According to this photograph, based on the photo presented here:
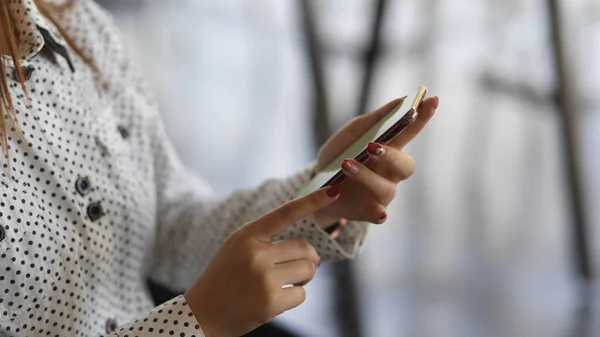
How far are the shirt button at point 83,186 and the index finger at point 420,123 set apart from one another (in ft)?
1.09

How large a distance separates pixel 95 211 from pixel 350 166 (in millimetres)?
305

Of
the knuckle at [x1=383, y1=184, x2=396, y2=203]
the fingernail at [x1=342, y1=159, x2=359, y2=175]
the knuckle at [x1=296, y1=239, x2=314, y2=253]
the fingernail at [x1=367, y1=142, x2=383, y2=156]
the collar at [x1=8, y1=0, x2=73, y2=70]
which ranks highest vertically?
the collar at [x1=8, y1=0, x2=73, y2=70]

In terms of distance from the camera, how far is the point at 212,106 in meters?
2.24

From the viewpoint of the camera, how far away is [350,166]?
58cm

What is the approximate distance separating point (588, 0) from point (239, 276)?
3.39 ft

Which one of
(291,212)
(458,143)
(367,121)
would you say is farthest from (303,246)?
(458,143)

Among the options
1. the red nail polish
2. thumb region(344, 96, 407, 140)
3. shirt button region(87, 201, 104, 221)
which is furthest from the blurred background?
shirt button region(87, 201, 104, 221)

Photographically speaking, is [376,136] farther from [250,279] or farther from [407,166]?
[250,279]

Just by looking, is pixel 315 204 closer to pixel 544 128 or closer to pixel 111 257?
pixel 111 257

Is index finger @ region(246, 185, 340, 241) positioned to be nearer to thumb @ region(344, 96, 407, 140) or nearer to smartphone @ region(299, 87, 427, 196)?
smartphone @ region(299, 87, 427, 196)

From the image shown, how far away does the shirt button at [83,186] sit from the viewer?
0.68 meters

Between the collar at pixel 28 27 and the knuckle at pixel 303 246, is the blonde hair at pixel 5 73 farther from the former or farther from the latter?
the knuckle at pixel 303 246

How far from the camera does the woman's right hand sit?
0.57 metres

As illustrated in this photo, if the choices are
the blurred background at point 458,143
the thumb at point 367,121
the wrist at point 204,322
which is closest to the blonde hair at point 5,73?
the wrist at point 204,322
